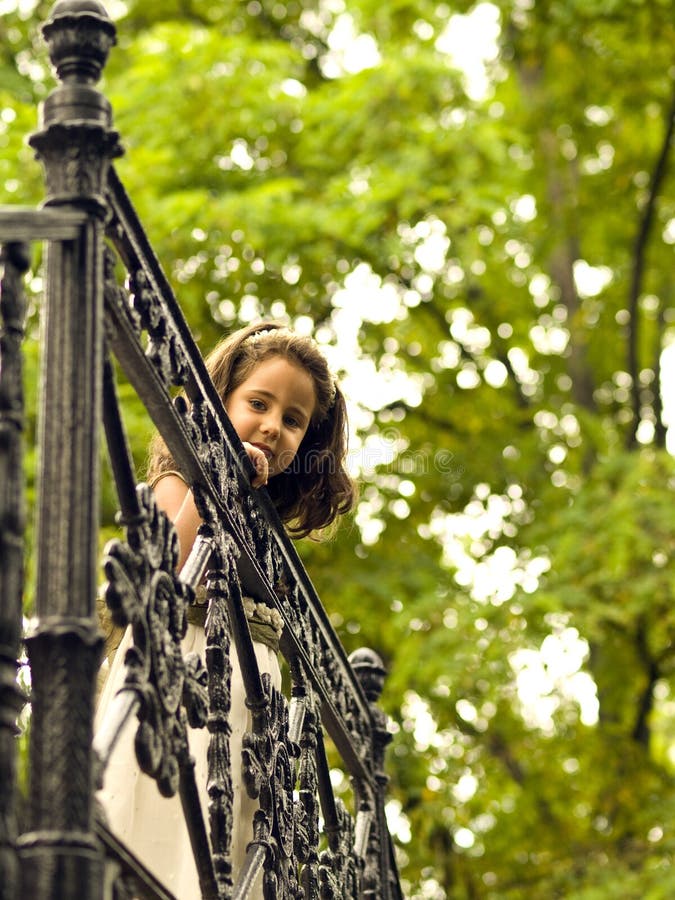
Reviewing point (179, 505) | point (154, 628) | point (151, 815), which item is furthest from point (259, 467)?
point (154, 628)

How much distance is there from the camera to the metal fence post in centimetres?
175

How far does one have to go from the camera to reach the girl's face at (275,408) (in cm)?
379

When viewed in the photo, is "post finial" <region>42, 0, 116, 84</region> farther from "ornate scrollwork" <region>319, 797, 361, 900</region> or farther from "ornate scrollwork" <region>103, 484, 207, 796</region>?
"ornate scrollwork" <region>319, 797, 361, 900</region>

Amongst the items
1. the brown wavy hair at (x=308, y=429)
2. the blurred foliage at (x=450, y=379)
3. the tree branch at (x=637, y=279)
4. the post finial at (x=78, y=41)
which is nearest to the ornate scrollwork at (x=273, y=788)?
the brown wavy hair at (x=308, y=429)

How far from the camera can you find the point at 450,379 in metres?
11.4

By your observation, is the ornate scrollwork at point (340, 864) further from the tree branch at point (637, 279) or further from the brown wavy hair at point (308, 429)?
the tree branch at point (637, 279)

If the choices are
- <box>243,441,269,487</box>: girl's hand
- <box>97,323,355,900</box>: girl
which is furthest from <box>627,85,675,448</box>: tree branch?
<box>243,441,269,487</box>: girl's hand

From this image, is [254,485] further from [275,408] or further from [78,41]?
[78,41]

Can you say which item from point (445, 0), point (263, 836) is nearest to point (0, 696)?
point (263, 836)

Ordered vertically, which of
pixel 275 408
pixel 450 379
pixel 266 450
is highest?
pixel 450 379

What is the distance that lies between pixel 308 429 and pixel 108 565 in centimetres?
204

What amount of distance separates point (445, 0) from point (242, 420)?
7.56m

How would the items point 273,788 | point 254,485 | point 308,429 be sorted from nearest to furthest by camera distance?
point 273,788, point 254,485, point 308,429

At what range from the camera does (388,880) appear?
4434 millimetres
